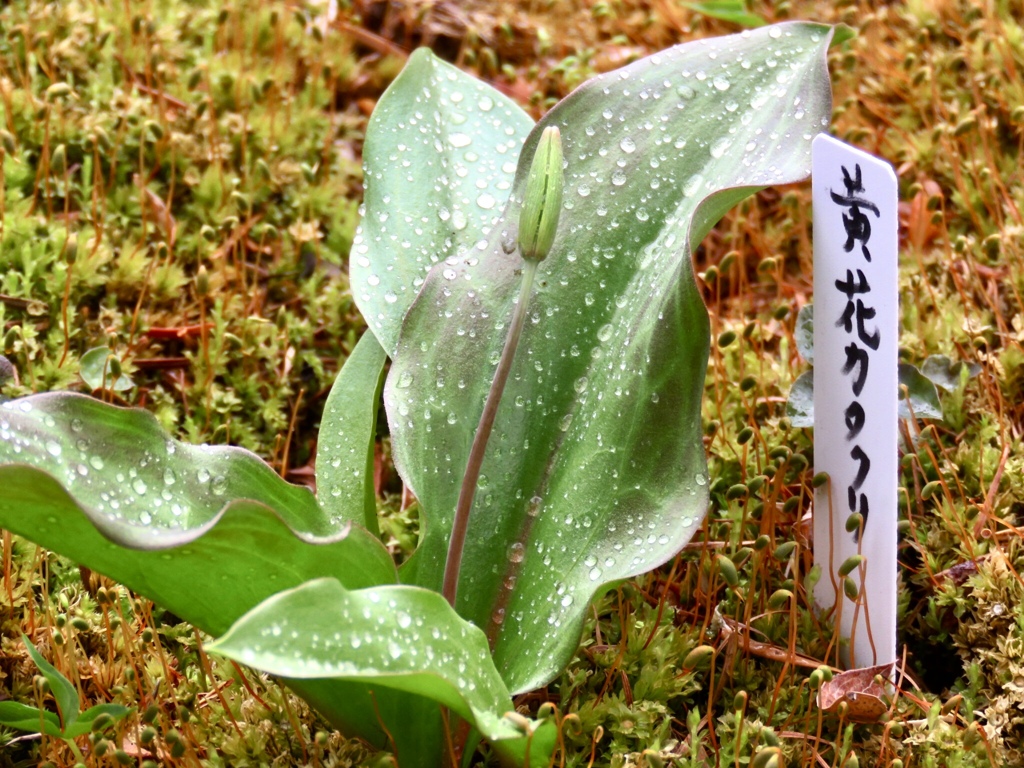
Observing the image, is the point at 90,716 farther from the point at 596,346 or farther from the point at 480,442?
the point at 596,346

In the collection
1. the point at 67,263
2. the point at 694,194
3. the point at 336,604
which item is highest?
the point at 694,194

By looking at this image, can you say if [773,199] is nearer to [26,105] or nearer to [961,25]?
[961,25]

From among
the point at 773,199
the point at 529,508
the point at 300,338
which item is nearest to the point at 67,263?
the point at 300,338

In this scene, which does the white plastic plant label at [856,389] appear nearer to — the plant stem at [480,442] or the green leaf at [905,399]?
the green leaf at [905,399]

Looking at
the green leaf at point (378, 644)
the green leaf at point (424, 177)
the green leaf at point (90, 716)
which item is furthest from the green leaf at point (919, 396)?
the green leaf at point (90, 716)

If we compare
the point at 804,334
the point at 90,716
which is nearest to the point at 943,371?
the point at 804,334
